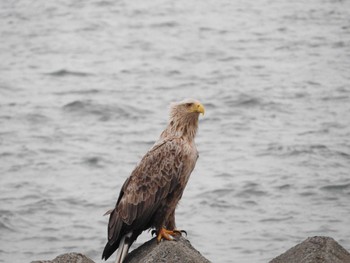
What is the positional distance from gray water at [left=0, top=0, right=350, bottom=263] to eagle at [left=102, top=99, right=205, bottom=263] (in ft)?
16.0

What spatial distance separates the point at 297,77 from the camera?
24031mm

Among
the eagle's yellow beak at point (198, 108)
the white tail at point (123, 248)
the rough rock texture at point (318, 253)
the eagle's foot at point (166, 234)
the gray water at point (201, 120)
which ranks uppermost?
the eagle's yellow beak at point (198, 108)

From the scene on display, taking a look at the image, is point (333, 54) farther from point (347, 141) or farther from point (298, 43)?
point (347, 141)

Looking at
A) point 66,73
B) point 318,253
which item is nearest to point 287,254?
point 318,253

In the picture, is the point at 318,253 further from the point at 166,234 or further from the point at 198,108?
the point at 198,108

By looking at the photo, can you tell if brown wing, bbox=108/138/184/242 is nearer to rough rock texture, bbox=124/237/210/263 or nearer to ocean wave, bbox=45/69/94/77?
rough rock texture, bbox=124/237/210/263

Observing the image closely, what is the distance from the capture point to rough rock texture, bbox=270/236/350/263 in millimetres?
7535

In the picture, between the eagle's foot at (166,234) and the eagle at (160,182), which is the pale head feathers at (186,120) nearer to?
the eagle at (160,182)

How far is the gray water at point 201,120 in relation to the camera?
15.3 m

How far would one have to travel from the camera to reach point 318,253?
7.58 metres

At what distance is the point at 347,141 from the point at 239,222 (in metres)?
4.74

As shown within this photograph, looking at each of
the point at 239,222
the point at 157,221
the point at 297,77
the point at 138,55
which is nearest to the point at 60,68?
the point at 138,55

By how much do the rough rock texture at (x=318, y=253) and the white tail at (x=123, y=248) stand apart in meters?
1.52

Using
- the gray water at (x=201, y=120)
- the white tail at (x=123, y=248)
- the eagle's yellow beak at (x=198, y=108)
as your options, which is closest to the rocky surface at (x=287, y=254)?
the white tail at (x=123, y=248)
